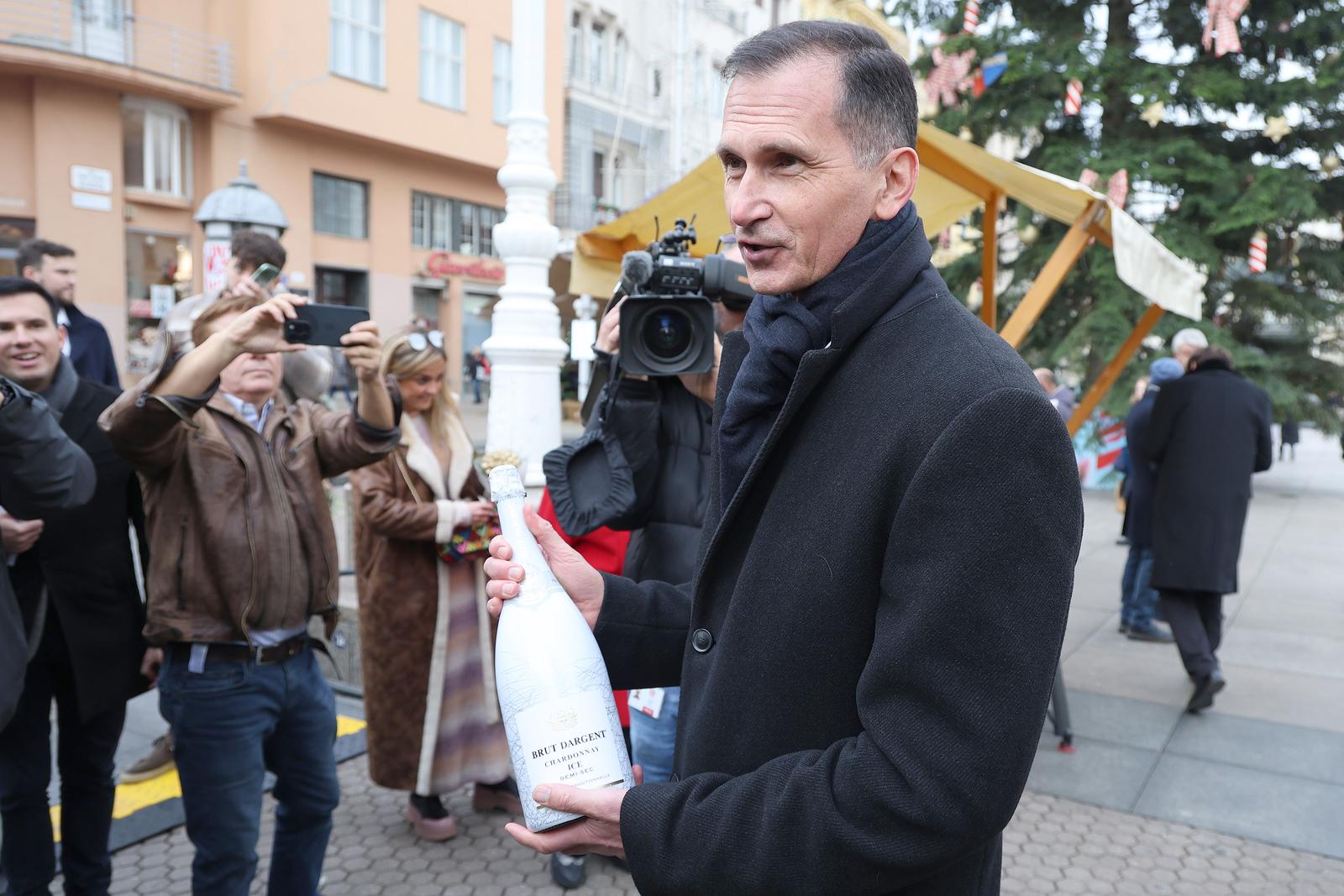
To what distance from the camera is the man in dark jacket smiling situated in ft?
3.56

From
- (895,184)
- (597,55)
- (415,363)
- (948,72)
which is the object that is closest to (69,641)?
(415,363)

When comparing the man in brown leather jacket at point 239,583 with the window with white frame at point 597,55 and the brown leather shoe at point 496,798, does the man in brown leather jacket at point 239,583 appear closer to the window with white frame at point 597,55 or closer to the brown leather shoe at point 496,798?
the brown leather shoe at point 496,798

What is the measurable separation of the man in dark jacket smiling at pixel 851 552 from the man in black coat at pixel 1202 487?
4994 mm

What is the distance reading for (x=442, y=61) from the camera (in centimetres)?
2470

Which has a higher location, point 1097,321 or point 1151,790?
point 1097,321

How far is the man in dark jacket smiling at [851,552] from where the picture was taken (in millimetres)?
1086

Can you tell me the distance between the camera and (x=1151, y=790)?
14.9 feet

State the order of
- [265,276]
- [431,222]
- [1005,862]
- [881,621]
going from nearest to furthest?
1. [881,621]
2. [265,276]
3. [1005,862]
4. [431,222]

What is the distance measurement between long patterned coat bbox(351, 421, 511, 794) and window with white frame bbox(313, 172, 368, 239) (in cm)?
2173

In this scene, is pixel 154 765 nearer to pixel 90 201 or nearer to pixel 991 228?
pixel 991 228

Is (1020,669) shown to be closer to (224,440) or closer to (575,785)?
(575,785)

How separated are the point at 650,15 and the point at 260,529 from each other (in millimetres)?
31306

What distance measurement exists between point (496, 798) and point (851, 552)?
3432 millimetres

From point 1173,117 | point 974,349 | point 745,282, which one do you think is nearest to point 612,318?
point 745,282
